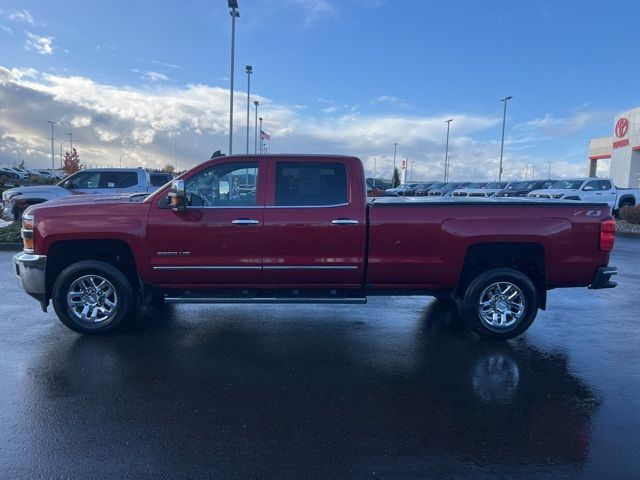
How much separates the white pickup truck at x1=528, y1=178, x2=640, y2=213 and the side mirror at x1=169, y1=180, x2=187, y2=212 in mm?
22348

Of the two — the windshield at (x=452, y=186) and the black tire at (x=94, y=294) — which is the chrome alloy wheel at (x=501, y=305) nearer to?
the black tire at (x=94, y=294)

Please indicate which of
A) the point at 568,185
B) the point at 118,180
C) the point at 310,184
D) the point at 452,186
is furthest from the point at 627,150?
the point at 310,184

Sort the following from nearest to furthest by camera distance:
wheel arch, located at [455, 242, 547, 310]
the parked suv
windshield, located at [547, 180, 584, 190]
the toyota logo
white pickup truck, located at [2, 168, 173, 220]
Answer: wheel arch, located at [455, 242, 547, 310] < white pickup truck, located at [2, 168, 173, 220] < windshield, located at [547, 180, 584, 190] < the parked suv < the toyota logo

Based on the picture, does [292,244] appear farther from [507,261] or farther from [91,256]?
[507,261]

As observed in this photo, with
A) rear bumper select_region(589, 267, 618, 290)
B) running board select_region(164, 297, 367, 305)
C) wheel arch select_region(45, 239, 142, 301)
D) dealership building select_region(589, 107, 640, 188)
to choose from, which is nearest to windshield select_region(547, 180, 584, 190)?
dealership building select_region(589, 107, 640, 188)

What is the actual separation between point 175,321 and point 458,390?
12.3 feet

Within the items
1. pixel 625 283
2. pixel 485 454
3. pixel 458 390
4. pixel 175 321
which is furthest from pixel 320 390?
pixel 625 283

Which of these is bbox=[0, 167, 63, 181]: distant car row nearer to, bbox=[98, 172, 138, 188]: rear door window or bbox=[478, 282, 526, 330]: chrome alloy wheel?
bbox=[98, 172, 138, 188]: rear door window

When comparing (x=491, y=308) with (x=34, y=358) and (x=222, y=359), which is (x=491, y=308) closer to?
(x=222, y=359)

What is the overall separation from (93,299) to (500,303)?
4.78 metres

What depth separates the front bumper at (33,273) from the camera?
5.67m

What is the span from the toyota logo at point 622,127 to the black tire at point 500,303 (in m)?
44.1

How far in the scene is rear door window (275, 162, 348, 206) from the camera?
230 inches

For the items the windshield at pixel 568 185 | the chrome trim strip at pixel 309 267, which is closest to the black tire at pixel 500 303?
the chrome trim strip at pixel 309 267
